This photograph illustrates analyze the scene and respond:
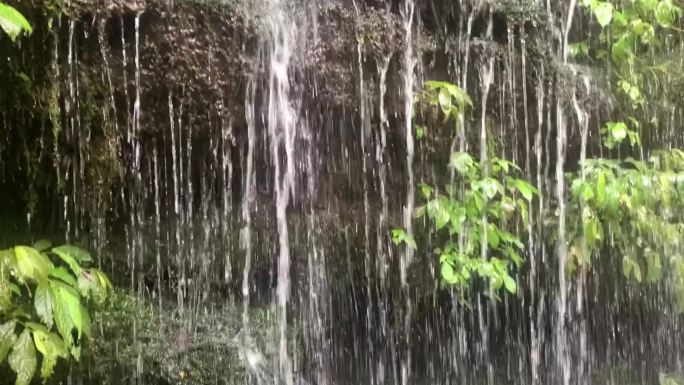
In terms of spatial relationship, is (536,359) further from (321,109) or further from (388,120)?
(321,109)

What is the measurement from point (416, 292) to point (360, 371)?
564 mm

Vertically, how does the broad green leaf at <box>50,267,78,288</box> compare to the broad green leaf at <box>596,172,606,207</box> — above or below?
below

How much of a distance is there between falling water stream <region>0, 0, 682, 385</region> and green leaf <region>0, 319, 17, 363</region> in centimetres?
94

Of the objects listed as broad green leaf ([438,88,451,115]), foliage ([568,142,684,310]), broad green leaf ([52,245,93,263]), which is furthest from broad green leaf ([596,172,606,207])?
broad green leaf ([52,245,93,263])

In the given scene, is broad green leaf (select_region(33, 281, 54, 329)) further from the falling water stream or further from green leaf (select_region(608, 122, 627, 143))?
green leaf (select_region(608, 122, 627, 143))

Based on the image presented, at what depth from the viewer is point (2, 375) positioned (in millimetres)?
2580

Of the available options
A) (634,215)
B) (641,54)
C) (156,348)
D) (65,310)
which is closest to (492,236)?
(634,215)

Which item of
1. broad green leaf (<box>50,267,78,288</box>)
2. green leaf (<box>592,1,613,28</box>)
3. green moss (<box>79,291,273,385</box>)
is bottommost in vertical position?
green moss (<box>79,291,273,385</box>)

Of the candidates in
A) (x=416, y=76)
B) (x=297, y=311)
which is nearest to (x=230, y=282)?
(x=297, y=311)

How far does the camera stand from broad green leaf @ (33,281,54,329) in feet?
6.75

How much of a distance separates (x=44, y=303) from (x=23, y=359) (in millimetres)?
179

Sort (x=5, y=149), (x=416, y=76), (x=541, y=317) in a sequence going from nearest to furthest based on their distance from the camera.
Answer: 1. (x=5, y=149)
2. (x=416, y=76)
3. (x=541, y=317)

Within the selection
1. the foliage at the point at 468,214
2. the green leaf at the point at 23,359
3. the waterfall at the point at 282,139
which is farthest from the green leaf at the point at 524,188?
the green leaf at the point at 23,359

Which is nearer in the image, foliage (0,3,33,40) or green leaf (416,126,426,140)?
foliage (0,3,33,40)
